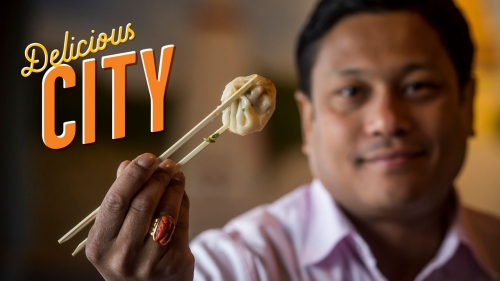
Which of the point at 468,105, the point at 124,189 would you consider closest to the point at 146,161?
the point at 124,189

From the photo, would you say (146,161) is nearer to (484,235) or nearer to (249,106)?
(249,106)

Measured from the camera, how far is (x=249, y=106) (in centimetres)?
65

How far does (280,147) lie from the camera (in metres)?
1.62

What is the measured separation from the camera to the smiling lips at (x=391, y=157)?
3.06 feet

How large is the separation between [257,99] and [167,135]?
953mm

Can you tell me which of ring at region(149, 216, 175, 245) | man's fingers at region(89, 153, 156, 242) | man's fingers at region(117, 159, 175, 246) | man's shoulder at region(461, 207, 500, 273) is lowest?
man's shoulder at region(461, 207, 500, 273)

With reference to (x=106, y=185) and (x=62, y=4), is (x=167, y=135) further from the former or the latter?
(x=62, y=4)

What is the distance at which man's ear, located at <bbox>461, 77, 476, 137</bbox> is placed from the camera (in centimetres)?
105

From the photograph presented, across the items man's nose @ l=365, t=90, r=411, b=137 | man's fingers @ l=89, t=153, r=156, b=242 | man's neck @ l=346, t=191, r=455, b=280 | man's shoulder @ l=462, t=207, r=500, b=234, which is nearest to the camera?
man's fingers @ l=89, t=153, r=156, b=242

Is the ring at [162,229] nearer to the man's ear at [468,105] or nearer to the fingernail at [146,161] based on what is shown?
the fingernail at [146,161]

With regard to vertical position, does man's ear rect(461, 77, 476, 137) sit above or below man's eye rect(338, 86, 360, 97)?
below

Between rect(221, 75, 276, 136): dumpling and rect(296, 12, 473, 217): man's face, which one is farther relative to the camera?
rect(296, 12, 473, 217): man's face

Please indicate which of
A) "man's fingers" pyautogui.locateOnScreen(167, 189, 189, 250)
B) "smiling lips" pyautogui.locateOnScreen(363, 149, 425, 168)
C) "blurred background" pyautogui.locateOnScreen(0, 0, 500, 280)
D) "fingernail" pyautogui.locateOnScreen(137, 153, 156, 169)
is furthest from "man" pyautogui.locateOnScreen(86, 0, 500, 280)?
"blurred background" pyautogui.locateOnScreen(0, 0, 500, 280)

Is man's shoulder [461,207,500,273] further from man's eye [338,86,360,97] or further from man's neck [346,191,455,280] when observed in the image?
man's eye [338,86,360,97]
